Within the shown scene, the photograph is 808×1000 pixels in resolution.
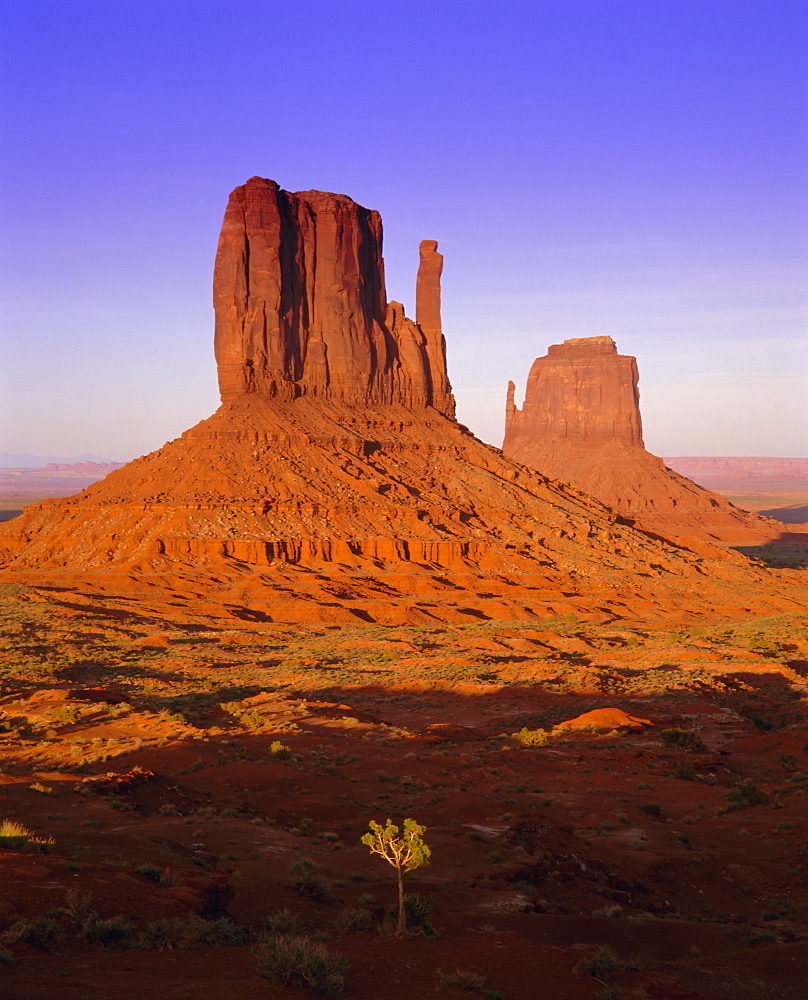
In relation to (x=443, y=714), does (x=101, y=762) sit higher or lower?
higher

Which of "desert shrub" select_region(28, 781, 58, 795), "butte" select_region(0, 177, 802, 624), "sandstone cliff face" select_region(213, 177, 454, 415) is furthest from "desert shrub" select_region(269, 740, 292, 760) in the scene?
"sandstone cliff face" select_region(213, 177, 454, 415)

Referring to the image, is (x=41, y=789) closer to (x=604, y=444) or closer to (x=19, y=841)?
(x=19, y=841)

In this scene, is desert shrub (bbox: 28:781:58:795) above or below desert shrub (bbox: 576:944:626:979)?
below

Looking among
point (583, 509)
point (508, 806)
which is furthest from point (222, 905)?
point (583, 509)

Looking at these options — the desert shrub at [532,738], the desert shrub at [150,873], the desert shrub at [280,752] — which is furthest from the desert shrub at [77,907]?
the desert shrub at [532,738]

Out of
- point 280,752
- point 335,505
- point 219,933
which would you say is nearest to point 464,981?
point 219,933

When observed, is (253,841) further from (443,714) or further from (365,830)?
(443,714)

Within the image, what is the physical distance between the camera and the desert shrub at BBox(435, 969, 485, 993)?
9.82 m

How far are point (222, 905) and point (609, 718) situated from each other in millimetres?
21078

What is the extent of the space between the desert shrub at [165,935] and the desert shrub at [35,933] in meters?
0.96

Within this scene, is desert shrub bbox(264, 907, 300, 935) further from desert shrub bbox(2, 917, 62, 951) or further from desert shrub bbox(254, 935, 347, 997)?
desert shrub bbox(2, 917, 62, 951)

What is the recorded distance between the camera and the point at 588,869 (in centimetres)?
1638

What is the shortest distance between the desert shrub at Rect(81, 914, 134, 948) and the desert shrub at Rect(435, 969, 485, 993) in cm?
366

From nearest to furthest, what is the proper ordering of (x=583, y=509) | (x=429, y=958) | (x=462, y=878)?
(x=429, y=958)
(x=462, y=878)
(x=583, y=509)
